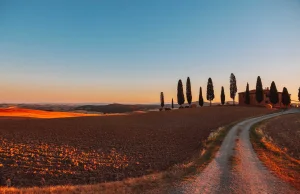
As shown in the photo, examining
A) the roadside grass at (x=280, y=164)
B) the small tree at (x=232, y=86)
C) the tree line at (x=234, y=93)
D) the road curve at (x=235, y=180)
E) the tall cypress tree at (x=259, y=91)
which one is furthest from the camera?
the small tree at (x=232, y=86)

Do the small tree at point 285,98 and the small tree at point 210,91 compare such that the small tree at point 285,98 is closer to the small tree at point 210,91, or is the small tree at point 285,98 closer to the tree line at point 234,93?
the tree line at point 234,93

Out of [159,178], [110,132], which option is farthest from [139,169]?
[110,132]

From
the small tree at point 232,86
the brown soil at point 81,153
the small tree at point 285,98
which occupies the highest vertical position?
the small tree at point 232,86

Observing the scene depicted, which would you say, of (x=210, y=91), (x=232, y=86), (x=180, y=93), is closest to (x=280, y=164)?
(x=180, y=93)

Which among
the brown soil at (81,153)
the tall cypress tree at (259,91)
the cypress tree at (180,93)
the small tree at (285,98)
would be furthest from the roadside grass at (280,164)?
the small tree at (285,98)

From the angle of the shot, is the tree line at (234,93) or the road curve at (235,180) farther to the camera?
the tree line at (234,93)

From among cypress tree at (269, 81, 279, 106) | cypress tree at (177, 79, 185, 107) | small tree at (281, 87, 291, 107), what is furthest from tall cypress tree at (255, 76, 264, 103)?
cypress tree at (177, 79, 185, 107)

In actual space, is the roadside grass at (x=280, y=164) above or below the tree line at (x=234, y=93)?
below

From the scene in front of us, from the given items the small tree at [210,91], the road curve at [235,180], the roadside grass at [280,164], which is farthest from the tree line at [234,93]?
the road curve at [235,180]

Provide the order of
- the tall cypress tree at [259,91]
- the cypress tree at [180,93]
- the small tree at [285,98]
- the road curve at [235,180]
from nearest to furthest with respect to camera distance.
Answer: the road curve at [235,180]
the tall cypress tree at [259,91]
the small tree at [285,98]
the cypress tree at [180,93]

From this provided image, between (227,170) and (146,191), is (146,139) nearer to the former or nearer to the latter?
(227,170)

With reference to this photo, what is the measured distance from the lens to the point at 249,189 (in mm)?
13164

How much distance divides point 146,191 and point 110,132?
28.6 meters

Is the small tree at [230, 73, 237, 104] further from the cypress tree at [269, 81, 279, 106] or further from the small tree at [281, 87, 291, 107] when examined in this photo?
the small tree at [281, 87, 291, 107]
